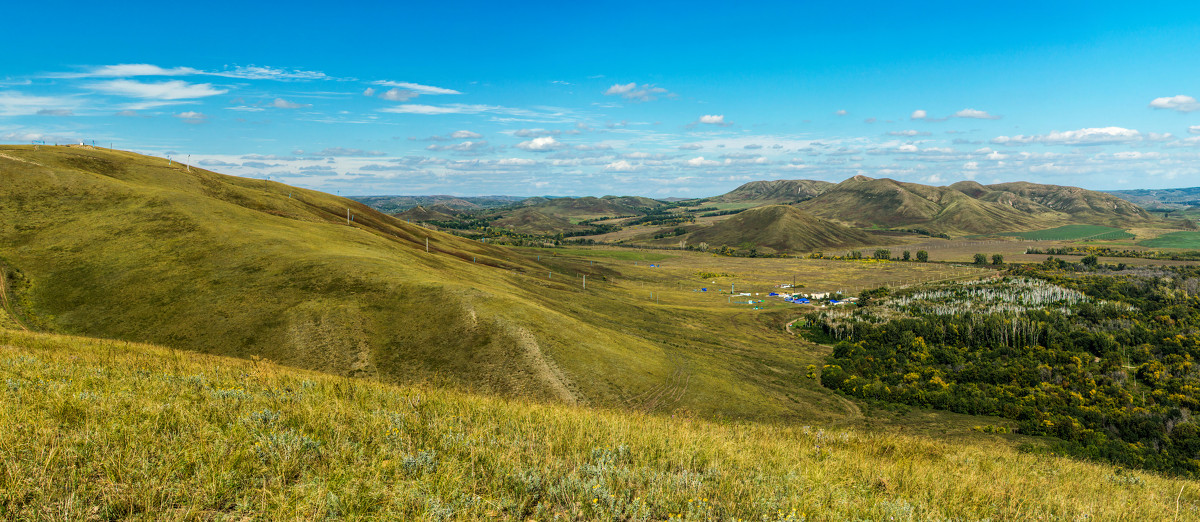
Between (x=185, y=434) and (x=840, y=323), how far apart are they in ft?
465

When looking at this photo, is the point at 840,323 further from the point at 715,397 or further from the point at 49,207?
the point at 49,207

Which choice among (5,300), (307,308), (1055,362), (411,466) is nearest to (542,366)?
(307,308)

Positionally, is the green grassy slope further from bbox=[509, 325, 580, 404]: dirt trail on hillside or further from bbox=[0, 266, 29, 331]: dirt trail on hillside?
bbox=[0, 266, 29, 331]: dirt trail on hillside

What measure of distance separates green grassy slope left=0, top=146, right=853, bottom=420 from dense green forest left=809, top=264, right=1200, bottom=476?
1074 inches

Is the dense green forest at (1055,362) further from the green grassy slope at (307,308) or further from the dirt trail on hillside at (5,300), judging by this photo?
the dirt trail on hillside at (5,300)

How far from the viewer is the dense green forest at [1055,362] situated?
68.9 metres

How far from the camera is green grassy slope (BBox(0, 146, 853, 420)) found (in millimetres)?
44312

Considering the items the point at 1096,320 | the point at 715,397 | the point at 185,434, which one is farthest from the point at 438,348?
the point at 1096,320

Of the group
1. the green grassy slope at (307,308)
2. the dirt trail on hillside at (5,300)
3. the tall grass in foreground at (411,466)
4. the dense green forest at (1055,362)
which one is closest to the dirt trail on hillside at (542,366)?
the green grassy slope at (307,308)

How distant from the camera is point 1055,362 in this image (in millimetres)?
98062

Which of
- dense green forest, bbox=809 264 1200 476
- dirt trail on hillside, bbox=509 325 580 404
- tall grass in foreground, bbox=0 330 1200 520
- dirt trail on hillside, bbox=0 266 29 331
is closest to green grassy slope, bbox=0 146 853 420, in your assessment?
dirt trail on hillside, bbox=509 325 580 404

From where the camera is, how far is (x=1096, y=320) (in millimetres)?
124188

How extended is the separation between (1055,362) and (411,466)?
13147 centimetres

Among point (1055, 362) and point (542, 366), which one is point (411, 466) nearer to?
point (542, 366)
